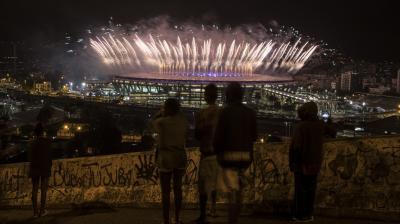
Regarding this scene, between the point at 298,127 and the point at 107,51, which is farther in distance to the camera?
the point at 107,51

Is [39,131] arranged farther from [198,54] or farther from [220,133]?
[198,54]

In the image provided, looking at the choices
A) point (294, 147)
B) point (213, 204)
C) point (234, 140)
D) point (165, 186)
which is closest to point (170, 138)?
point (165, 186)

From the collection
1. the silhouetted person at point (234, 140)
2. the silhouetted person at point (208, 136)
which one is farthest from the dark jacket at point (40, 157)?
the silhouetted person at point (234, 140)

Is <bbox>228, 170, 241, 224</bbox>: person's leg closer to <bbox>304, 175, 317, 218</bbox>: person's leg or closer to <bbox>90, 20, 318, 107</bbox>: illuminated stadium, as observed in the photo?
<bbox>304, 175, 317, 218</bbox>: person's leg

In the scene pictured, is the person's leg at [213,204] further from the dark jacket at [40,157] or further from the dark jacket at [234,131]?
the dark jacket at [40,157]

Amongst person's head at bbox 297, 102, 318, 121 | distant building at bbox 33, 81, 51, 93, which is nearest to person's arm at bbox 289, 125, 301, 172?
person's head at bbox 297, 102, 318, 121

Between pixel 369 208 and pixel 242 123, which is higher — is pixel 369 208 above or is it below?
below

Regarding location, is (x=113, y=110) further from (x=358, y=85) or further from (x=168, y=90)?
(x=358, y=85)

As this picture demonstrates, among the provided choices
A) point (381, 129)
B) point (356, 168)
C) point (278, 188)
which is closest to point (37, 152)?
point (278, 188)
